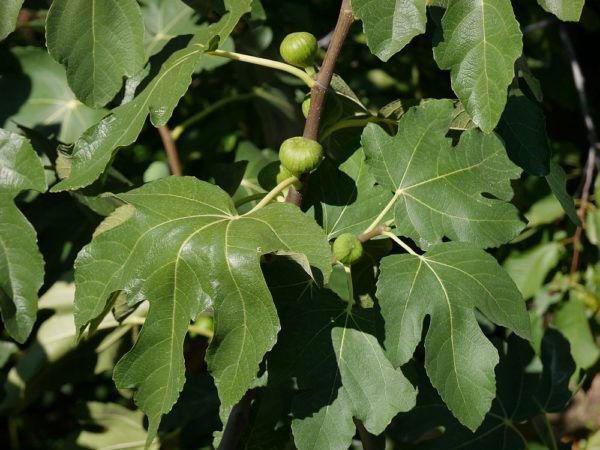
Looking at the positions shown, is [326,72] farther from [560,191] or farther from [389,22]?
[560,191]

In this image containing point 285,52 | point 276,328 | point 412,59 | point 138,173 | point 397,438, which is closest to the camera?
point 276,328

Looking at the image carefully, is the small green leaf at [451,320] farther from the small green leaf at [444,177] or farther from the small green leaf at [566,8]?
the small green leaf at [566,8]

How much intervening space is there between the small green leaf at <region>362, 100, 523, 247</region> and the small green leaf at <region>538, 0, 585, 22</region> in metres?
0.18

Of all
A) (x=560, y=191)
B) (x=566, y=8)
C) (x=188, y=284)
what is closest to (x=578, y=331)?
(x=560, y=191)

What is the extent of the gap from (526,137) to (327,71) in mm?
284

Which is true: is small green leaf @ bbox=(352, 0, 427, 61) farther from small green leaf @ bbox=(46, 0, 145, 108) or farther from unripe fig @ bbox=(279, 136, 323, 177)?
small green leaf @ bbox=(46, 0, 145, 108)

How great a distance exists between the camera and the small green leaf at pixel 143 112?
3.77 feet

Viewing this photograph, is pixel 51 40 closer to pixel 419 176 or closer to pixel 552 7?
pixel 419 176

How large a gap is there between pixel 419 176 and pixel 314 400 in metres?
0.34

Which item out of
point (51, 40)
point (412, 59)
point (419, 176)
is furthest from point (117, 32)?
point (412, 59)

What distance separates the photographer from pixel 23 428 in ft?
9.30

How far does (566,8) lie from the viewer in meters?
1.11

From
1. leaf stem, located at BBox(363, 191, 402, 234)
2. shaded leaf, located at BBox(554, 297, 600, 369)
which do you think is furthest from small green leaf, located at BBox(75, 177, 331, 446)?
shaded leaf, located at BBox(554, 297, 600, 369)

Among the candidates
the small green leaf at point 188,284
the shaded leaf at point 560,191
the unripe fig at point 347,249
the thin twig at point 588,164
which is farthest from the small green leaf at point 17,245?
the thin twig at point 588,164
